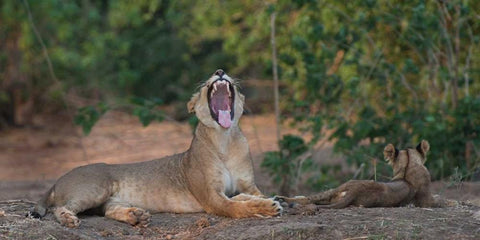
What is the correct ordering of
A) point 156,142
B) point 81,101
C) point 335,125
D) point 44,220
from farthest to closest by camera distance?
point 81,101
point 156,142
point 335,125
point 44,220

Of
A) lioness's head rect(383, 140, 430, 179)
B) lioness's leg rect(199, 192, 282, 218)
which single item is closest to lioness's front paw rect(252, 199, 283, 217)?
lioness's leg rect(199, 192, 282, 218)

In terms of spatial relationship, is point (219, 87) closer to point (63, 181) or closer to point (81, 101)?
point (63, 181)

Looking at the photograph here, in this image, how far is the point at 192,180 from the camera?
20.6 ft

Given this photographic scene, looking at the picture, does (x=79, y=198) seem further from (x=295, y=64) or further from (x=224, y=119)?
(x=295, y=64)

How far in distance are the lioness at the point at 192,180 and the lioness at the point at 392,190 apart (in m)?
0.44

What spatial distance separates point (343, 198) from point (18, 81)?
425 inches

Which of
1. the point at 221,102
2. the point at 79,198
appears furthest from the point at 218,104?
the point at 79,198

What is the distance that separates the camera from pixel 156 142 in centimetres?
1474

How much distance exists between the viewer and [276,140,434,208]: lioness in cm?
594

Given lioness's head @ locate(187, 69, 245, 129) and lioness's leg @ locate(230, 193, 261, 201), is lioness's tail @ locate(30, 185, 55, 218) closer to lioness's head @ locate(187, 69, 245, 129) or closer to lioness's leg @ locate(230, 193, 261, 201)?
lioness's head @ locate(187, 69, 245, 129)

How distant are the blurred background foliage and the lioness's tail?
215 centimetres

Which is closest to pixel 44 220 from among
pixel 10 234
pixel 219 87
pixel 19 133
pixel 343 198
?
pixel 10 234

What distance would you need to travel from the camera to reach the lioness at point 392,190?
5.94m

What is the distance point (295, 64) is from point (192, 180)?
5963 mm
